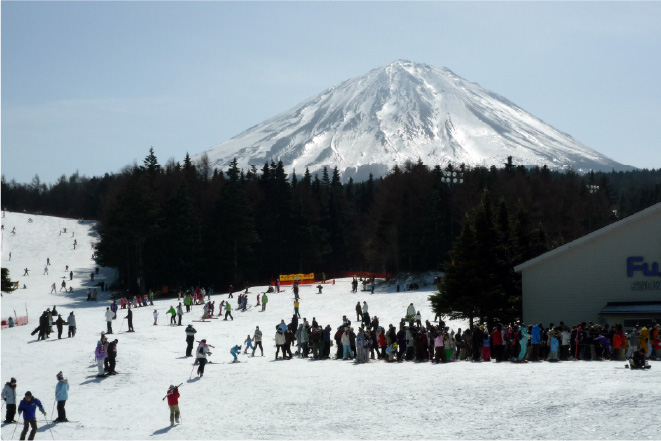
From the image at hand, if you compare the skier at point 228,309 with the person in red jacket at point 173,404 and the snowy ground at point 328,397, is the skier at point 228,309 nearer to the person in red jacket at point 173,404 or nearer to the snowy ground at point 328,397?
the snowy ground at point 328,397

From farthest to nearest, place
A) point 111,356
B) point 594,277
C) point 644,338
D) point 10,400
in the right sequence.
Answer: point 594,277
point 111,356
point 644,338
point 10,400

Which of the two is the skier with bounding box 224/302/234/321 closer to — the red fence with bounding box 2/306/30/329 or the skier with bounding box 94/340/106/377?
the red fence with bounding box 2/306/30/329

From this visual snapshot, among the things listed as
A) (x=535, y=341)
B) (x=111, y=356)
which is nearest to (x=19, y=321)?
(x=111, y=356)

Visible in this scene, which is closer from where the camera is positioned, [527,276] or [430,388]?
[430,388]

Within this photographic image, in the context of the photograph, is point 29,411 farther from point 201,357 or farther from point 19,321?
point 19,321

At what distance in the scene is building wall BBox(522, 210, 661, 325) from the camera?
3103 centimetres

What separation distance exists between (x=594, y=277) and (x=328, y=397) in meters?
14.3

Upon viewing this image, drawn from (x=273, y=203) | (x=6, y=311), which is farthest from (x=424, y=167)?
(x=6, y=311)

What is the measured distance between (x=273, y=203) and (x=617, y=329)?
2211 inches

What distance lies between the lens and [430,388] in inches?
843

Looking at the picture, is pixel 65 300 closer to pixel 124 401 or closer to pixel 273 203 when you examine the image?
pixel 273 203

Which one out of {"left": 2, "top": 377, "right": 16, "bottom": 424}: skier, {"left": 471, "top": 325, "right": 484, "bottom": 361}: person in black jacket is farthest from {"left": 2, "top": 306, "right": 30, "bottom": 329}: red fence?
{"left": 471, "top": 325, "right": 484, "bottom": 361}: person in black jacket

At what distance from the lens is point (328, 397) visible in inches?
849

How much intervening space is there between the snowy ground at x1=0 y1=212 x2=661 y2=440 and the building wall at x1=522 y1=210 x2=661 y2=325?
26.0ft
